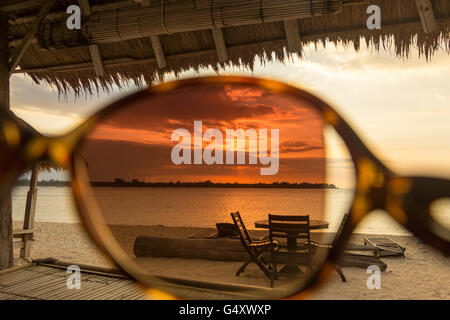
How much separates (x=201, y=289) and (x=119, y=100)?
0.67 metres

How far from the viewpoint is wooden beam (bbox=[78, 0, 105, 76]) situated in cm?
172

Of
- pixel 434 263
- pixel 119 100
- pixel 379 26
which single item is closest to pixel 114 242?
pixel 119 100

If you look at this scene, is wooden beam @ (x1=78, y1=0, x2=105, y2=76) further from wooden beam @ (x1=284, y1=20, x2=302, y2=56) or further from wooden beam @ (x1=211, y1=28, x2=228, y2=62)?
wooden beam @ (x1=284, y1=20, x2=302, y2=56)

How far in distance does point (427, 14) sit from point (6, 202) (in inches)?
97.5

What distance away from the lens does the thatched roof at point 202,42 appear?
1576mm

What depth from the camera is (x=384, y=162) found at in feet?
1.30

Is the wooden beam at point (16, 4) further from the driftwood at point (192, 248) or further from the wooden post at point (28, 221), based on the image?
the driftwood at point (192, 248)

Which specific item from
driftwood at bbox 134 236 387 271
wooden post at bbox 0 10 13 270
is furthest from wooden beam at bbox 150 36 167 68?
driftwood at bbox 134 236 387 271

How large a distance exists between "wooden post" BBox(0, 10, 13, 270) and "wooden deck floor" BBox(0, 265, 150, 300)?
1.47 ft

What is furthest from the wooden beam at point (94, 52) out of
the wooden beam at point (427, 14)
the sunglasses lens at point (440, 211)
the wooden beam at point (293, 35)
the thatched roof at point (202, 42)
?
the sunglasses lens at point (440, 211)

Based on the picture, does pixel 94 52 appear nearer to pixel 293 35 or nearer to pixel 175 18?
pixel 175 18

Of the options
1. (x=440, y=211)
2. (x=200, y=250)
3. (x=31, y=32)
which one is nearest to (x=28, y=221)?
(x=200, y=250)

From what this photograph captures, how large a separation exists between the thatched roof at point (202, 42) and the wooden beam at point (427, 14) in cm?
8
